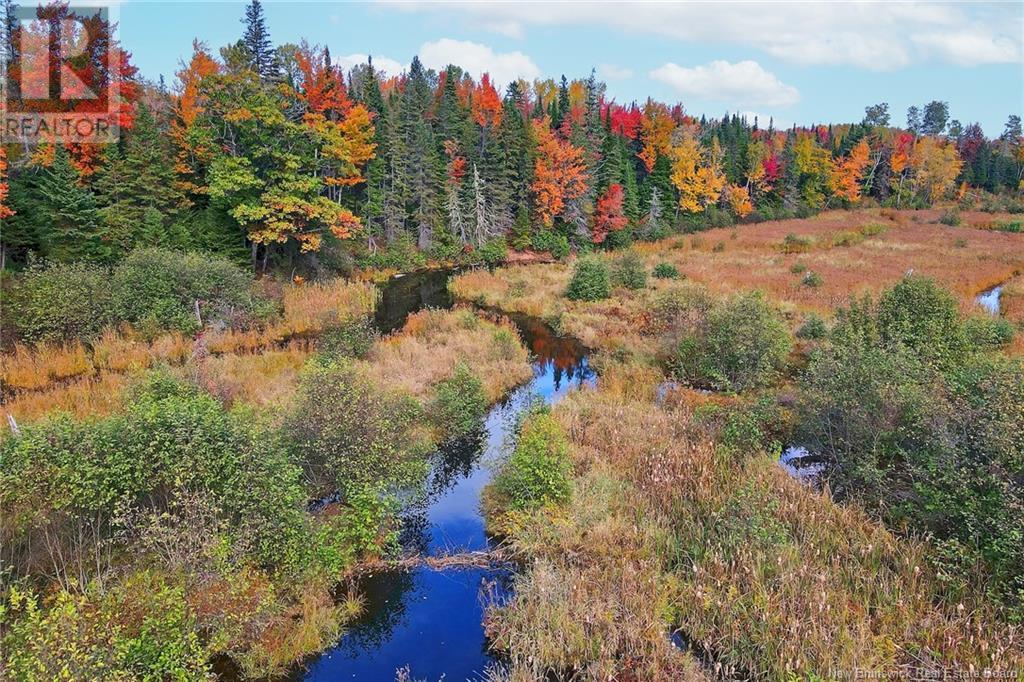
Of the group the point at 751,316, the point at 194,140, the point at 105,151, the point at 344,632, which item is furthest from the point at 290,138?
the point at 344,632

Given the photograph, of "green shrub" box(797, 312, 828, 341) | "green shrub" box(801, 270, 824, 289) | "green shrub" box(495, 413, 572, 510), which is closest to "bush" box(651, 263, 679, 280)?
"green shrub" box(801, 270, 824, 289)

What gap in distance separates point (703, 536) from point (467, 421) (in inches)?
289

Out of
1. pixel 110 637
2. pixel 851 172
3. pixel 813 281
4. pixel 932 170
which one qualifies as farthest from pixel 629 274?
pixel 932 170

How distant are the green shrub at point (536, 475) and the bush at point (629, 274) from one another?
856 inches

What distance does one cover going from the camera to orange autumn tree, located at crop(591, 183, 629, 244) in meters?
52.2

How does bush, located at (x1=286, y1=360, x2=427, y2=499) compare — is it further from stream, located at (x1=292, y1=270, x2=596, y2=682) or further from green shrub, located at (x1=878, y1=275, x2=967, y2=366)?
green shrub, located at (x1=878, y1=275, x2=967, y2=366)

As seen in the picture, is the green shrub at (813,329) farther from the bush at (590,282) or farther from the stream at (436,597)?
the stream at (436,597)

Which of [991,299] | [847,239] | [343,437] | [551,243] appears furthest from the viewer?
[551,243]

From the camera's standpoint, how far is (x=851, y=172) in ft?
255

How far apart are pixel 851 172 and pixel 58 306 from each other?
286 feet

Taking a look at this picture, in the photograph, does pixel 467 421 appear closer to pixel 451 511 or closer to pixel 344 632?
pixel 451 511

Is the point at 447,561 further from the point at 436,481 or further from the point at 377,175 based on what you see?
the point at 377,175

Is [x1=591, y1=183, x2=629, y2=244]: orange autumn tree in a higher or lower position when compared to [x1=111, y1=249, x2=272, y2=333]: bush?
higher

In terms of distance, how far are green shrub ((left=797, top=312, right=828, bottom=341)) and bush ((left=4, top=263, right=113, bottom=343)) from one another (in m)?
26.1
